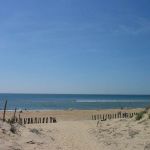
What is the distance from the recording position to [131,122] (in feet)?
82.7

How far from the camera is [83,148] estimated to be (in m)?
18.5

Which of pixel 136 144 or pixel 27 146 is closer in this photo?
pixel 27 146

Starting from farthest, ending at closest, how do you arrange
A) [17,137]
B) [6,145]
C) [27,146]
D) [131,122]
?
[131,122] < [17,137] < [27,146] < [6,145]

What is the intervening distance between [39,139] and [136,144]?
5294mm

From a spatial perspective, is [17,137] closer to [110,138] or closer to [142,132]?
[110,138]

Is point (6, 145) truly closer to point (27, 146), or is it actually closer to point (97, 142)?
point (27, 146)

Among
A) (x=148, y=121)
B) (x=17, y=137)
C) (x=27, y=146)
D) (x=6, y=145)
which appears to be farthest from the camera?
(x=148, y=121)

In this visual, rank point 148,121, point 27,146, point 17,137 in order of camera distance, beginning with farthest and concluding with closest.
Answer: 1. point 148,121
2. point 17,137
3. point 27,146

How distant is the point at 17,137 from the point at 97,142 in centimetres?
524

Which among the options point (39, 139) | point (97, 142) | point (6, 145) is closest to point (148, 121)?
point (97, 142)

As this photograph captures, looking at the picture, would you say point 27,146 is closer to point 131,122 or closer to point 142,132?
point 142,132

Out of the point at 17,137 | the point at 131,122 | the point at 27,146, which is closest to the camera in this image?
the point at 27,146

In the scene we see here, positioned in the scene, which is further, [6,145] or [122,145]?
[122,145]

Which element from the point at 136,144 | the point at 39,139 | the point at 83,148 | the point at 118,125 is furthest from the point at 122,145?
the point at 118,125
